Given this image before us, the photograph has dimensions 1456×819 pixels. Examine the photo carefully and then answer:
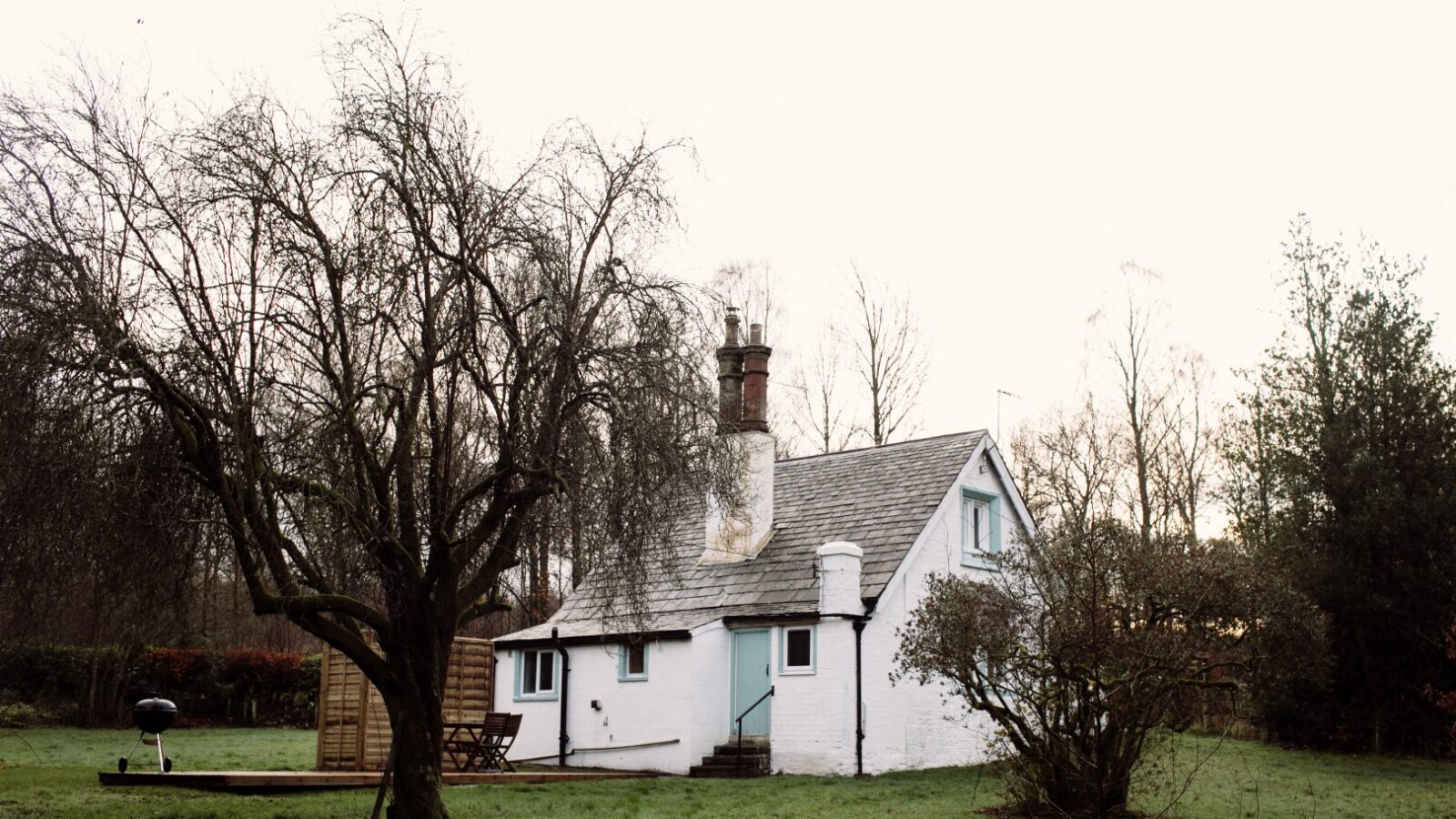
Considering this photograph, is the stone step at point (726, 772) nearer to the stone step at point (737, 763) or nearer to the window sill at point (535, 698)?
the stone step at point (737, 763)

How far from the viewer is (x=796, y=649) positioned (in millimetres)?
21531

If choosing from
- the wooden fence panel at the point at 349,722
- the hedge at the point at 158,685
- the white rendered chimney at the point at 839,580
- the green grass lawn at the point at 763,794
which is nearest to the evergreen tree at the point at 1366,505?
the green grass lawn at the point at 763,794

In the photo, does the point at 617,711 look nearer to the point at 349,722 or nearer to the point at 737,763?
the point at 737,763

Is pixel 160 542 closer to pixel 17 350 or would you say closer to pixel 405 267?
pixel 17 350

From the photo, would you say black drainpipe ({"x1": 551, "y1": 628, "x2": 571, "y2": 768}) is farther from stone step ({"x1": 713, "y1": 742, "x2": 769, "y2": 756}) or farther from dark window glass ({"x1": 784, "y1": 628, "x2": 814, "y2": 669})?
dark window glass ({"x1": 784, "y1": 628, "x2": 814, "y2": 669})

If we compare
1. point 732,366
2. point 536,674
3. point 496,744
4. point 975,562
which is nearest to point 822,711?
point 975,562

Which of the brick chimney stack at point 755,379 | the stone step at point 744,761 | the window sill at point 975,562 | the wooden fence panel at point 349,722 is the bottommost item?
the stone step at point 744,761

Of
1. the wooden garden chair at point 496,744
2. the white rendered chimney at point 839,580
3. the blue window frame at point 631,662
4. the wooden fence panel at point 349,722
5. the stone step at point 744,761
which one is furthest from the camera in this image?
the blue window frame at point 631,662

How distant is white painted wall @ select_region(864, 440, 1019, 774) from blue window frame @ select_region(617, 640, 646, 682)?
436cm

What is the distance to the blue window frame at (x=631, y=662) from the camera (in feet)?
74.8

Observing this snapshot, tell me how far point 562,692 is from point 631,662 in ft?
5.77

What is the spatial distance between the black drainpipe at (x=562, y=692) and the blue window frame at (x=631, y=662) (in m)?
1.39

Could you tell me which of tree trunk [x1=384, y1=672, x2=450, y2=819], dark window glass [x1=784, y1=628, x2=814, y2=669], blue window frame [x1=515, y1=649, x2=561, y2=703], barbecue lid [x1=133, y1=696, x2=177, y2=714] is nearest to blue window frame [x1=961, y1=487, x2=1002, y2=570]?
dark window glass [x1=784, y1=628, x2=814, y2=669]

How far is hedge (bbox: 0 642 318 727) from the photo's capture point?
3061 cm
